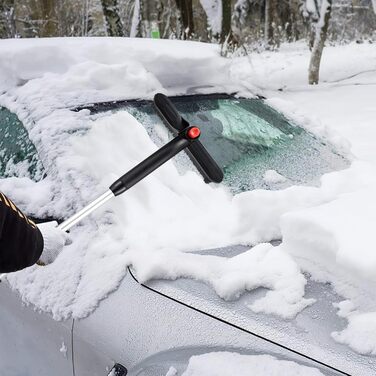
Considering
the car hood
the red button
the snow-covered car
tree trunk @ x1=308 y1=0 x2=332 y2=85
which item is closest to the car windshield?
the snow-covered car

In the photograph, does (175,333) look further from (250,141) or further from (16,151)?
(250,141)

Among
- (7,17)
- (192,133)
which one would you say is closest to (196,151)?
(192,133)

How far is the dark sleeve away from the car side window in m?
0.68

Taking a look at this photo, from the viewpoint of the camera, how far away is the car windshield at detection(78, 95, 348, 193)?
233 cm

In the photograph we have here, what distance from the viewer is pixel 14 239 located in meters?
1.37

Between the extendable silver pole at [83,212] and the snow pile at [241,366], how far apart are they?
1.99ft

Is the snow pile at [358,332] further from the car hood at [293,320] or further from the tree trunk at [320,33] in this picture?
the tree trunk at [320,33]

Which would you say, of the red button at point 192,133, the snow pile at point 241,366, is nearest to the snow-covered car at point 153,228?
the snow pile at point 241,366

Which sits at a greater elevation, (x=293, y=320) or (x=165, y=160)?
(x=165, y=160)

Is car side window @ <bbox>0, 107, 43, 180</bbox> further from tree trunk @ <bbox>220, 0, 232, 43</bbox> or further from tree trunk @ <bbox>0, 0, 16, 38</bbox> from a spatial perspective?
tree trunk @ <bbox>0, 0, 16, 38</bbox>

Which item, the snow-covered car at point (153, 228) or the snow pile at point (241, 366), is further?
the snow-covered car at point (153, 228)

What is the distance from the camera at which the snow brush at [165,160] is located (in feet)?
5.90

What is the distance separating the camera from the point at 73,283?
1.72 metres

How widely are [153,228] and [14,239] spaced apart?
586 mm
